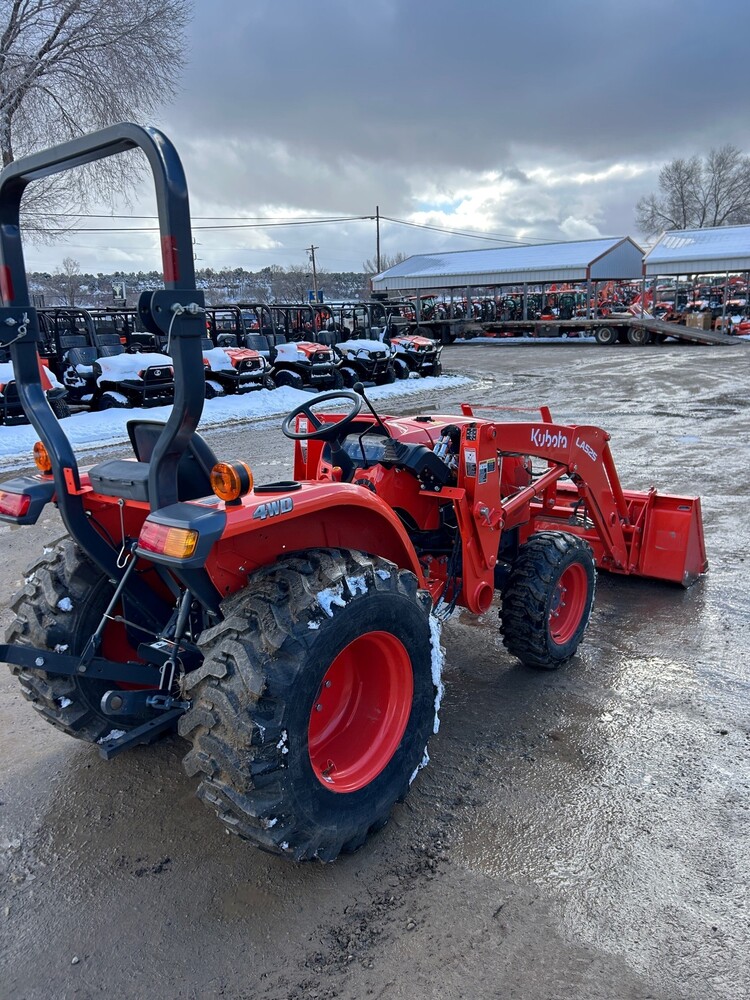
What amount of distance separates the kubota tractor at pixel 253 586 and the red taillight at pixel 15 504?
0.01 metres

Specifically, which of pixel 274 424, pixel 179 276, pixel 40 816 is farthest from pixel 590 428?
pixel 274 424

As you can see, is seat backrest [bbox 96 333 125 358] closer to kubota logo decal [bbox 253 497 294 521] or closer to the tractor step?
the tractor step

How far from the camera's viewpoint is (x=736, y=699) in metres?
3.67

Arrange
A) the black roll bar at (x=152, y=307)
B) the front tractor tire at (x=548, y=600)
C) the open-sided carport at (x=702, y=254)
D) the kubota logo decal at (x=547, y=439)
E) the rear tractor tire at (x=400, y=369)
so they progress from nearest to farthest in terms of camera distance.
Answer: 1. the black roll bar at (x=152, y=307)
2. the front tractor tire at (x=548, y=600)
3. the kubota logo decal at (x=547, y=439)
4. the rear tractor tire at (x=400, y=369)
5. the open-sided carport at (x=702, y=254)

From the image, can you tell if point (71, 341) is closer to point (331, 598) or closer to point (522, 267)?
point (331, 598)

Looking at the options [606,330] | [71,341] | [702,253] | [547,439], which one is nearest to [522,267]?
[702,253]

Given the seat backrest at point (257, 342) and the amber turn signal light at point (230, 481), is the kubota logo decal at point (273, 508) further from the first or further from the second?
the seat backrest at point (257, 342)

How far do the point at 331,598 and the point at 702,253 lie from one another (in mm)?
36285

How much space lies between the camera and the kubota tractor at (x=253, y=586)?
2.15 metres

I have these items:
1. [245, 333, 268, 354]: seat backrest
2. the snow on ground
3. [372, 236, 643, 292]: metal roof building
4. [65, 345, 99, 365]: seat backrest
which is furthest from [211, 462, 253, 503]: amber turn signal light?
[372, 236, 643, 292]: metal roof building

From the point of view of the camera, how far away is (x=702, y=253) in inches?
1300

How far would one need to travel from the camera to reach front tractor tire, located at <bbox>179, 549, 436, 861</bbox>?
2.18 m

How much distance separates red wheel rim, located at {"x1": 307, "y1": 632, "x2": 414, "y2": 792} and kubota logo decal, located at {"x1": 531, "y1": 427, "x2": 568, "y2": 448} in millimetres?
1841

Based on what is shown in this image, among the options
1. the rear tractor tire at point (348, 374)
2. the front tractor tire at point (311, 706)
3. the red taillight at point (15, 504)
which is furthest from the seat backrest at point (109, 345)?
the front tractor tire at point (311, 706)
